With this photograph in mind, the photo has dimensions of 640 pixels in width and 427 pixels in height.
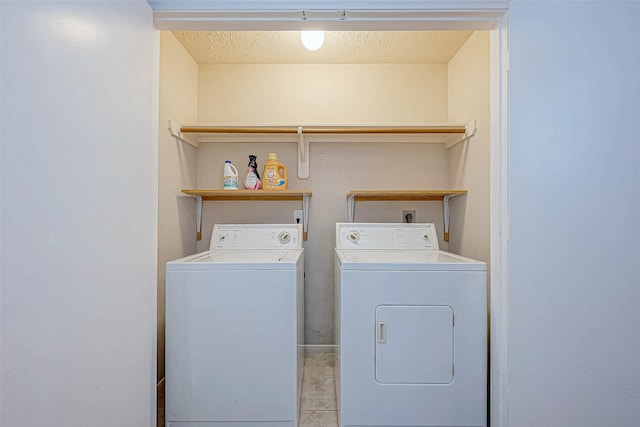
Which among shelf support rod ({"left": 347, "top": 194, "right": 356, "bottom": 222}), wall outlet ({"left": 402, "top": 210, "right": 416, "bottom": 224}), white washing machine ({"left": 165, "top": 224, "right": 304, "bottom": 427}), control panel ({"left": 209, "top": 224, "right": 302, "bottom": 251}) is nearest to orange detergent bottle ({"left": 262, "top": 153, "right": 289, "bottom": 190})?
control panel ({"left": 209, "top": 224, "right": 302, "bottom": 251})

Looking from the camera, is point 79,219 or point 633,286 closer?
point 79,219

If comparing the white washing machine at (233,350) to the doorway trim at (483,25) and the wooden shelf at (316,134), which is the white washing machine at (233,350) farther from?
the wooden shelf at (316,134)

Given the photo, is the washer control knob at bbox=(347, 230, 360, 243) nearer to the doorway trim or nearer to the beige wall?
the doorway trim

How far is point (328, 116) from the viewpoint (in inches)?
92.8

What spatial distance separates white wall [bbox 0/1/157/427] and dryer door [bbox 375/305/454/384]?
1.05 metres

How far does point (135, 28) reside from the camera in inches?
44.1

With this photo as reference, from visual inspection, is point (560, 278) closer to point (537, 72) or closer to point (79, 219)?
point (537, 72)

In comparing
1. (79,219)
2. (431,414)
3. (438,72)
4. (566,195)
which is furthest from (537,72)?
(79,219)

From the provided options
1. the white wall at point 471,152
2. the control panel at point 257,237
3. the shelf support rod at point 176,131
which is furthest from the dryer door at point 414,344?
the shelf support rod at point 176,131

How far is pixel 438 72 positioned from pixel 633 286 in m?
1.91

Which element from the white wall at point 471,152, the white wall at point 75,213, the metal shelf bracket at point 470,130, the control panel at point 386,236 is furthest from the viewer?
the control panel at point 386,236

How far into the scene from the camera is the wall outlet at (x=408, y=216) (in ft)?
7.73

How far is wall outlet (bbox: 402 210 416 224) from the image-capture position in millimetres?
2355

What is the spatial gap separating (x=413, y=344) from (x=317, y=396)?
0.82 m
